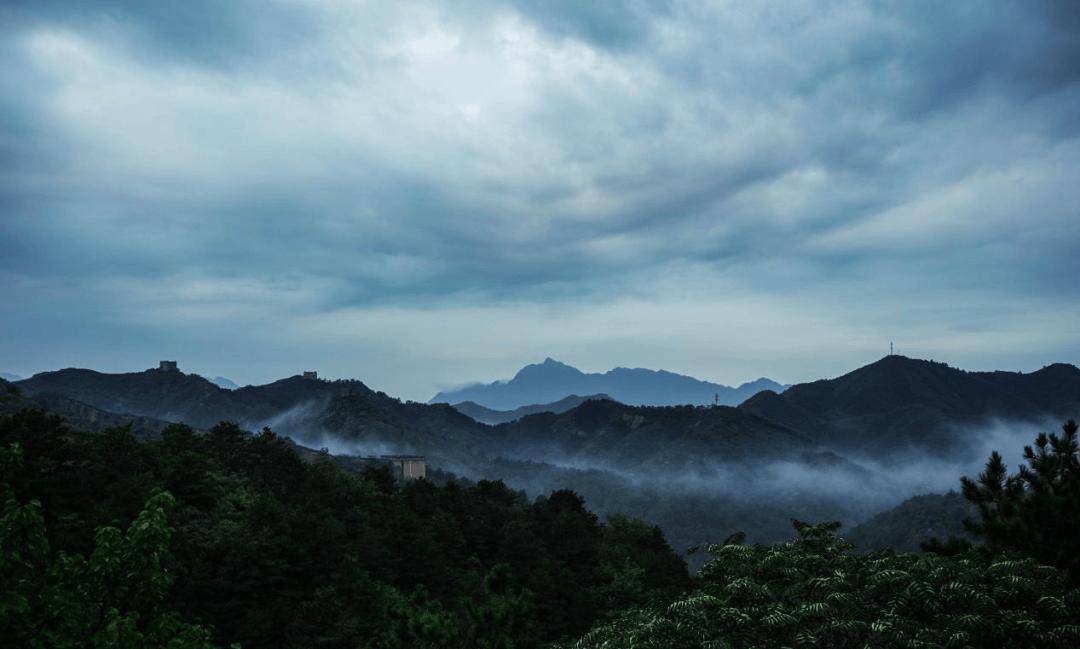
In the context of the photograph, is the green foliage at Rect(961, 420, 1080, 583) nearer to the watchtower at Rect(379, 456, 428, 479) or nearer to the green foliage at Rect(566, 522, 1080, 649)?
the green foliage at Rect(566, 522, 1080, 649)

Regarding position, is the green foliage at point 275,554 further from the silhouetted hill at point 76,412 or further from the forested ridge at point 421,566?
the silhouetted hill at point 76,412

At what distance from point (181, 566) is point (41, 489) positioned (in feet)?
28.2

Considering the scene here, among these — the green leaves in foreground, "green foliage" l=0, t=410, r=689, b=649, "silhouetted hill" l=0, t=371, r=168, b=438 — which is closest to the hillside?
"silhouetted hill" l=0, t=371, r=168, b=438

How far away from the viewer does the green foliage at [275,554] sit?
54.0ft

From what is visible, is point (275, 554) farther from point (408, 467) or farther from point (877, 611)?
point (408, 467)

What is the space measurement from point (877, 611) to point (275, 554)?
34.3 m

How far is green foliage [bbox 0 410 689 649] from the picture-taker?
648 inches

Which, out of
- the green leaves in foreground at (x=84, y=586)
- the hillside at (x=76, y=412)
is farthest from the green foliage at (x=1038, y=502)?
the hillside at (x=76, y=412)

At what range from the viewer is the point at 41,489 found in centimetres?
3781

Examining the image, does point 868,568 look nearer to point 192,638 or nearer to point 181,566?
point 192,638

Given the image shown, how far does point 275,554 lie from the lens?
41688mm

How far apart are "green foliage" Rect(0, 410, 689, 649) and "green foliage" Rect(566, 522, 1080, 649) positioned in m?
10.1

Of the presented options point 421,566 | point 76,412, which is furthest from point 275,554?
point 76,412

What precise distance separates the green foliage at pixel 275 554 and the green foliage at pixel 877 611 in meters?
10.1
